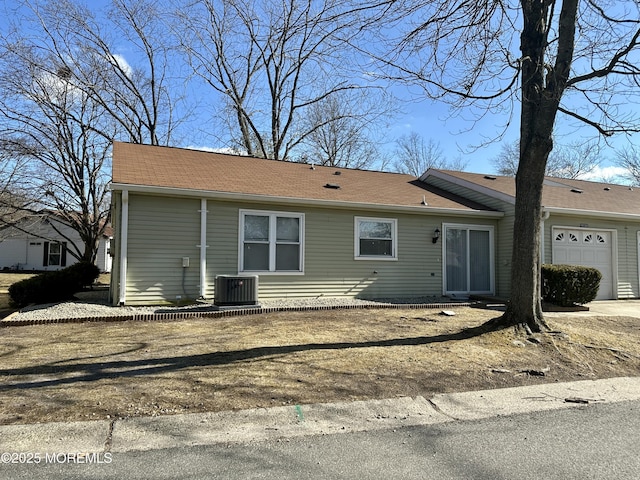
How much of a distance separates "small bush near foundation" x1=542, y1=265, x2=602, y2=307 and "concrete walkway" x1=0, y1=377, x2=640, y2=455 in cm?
639

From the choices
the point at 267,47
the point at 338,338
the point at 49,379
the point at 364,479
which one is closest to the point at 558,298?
the point at 338,338

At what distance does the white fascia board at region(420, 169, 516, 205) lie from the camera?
41.2 feet

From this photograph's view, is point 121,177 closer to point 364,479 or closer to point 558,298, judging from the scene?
point 364,479

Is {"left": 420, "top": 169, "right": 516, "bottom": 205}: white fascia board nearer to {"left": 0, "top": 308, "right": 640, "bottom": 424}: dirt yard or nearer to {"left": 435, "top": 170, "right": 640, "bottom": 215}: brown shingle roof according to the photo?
{"left": 435, "top": 170, "right": 640, "bottom": 215}: brown shingle roof

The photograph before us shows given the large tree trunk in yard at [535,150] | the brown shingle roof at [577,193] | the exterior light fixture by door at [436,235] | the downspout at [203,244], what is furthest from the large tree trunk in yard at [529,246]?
the downspout at [203,244]

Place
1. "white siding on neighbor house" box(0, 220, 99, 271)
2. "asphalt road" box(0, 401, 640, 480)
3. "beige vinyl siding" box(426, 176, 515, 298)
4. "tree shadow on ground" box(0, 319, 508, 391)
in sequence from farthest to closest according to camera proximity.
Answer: "white siding on neighbor house" box(0, 220, 99, 271) → "beige vinyl siding" box(426, 176, 515, 298) → "tree shadow on ground" box(0, 319, 508, 391) → "asphalt road" box(0, 401, 640, 480)

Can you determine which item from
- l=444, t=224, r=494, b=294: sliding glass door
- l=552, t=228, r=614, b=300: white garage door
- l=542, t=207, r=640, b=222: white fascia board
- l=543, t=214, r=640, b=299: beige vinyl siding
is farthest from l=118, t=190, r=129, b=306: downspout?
l=543, t=214, r=640, b=299: beige vinyl siding

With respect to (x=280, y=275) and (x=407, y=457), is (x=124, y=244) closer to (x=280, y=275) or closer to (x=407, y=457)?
(x=280, y=275)

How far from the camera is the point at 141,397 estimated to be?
13.2ft

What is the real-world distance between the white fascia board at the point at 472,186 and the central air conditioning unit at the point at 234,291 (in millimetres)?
7821

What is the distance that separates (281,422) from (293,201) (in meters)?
7.43

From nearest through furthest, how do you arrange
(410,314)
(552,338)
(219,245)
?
(552,338), (410,314), (219,245)

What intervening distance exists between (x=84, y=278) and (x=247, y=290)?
8252 mm

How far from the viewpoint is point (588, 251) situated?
1305cm
